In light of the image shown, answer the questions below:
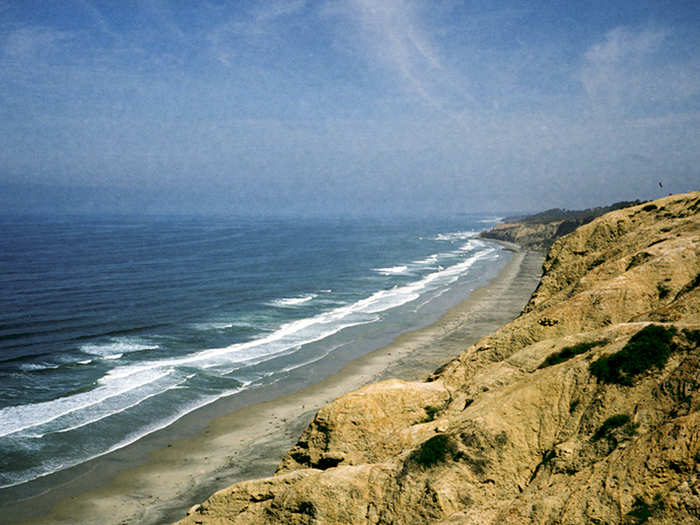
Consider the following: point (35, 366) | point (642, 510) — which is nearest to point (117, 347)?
point (35, 366)

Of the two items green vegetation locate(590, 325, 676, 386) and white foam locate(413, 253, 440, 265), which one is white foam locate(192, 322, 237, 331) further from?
white foam locate(413, 253, 440, 265)

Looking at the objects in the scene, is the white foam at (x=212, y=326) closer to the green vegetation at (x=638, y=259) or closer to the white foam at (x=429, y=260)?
the green vegetation at (x=638, y=259)

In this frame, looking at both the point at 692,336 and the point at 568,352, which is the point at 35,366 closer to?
the point at 568,352

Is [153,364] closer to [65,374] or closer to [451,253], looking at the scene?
[65,374]

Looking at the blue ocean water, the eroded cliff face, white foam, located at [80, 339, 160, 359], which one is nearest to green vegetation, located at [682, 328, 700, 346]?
the eroded cliff face

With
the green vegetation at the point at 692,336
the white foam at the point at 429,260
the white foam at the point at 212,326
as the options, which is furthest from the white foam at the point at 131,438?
the white foam at the point at 429,260

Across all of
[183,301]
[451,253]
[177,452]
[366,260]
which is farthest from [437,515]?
[451,253]
